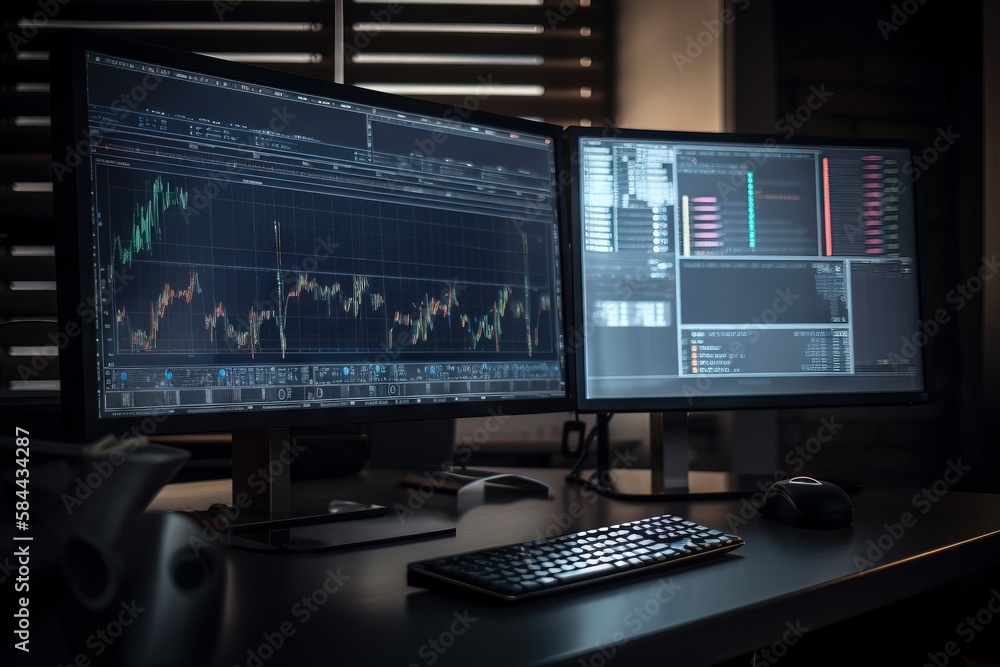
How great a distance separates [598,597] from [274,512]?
0.42m

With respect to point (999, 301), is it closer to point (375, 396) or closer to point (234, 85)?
point (375, 396)

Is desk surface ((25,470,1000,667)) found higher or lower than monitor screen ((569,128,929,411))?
lower

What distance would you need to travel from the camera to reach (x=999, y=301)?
167cm

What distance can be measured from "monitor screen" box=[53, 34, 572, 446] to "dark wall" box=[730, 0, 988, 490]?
2.99 feet

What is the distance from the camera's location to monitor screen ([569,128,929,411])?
3.77 ft

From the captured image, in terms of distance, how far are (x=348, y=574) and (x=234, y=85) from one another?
496 millimetres

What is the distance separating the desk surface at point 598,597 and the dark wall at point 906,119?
0.74 metres

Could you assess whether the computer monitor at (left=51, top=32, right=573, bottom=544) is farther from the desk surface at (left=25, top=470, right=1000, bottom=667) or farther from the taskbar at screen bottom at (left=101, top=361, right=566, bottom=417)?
the desk surface at (left=25, top=470, right=1000, bottom=667)

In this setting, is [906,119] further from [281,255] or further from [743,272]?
[281,255]

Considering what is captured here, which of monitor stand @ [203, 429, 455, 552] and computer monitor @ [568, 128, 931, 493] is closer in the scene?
monitor stand @ [203, 429, 455, 552]

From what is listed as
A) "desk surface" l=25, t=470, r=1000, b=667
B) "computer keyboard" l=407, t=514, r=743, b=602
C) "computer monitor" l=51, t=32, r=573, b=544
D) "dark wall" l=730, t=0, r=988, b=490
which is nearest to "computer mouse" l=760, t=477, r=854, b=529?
"desk surface" l=25, t=470, r=1000, b=667

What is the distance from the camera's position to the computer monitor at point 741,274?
1.15 metres

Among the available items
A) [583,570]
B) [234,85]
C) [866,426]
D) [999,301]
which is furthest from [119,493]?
[999,301]

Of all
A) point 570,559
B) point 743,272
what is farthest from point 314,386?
point 743,272
